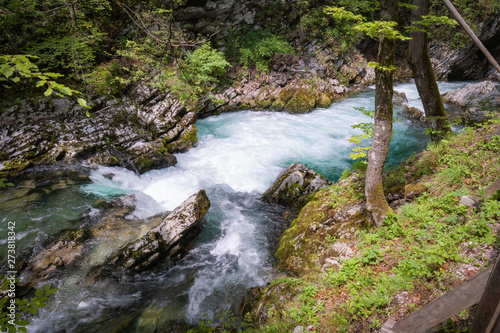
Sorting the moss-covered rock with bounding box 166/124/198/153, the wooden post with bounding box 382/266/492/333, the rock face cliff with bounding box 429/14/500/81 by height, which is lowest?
the moss-covered rock with bounding box 166/124/198/153

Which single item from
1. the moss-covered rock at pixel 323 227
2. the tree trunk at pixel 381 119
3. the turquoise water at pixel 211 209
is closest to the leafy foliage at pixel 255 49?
the turquoise water at pixel 211 209

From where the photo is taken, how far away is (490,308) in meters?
1.67

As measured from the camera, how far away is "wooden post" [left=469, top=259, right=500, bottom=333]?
163 centimetres

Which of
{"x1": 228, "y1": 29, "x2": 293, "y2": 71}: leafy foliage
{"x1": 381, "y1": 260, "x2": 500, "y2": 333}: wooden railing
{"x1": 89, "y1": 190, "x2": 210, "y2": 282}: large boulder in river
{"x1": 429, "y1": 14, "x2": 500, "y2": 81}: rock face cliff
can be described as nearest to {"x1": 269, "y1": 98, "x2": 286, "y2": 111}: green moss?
{"x1": 228, "y1": 29, "x2": 293, "y2": 71}: leafy foliage

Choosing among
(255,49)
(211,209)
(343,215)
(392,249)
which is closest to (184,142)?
(211,209)

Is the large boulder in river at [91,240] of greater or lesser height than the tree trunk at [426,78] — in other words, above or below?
below

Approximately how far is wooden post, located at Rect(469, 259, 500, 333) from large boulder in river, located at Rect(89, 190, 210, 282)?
16.6 feet

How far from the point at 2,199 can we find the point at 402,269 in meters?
9.40

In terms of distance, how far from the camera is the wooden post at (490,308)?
5.34 feet

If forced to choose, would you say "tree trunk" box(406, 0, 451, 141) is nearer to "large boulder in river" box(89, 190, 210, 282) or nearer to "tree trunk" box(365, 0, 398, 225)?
"tree trunk" box(365, 0, 398, 225)

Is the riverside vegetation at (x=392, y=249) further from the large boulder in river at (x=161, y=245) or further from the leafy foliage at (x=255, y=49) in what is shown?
the leafy foliage at (x=255, y=49)

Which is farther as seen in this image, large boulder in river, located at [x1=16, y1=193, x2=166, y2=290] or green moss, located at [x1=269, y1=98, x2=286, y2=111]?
green moss, located at [x1=269, y1=98, x2=286, y2=111]

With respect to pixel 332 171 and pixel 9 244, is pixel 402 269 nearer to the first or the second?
pixel 332 171

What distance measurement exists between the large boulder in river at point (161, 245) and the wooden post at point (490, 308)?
5.06m
